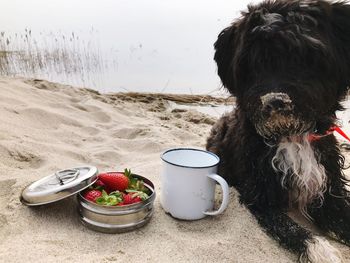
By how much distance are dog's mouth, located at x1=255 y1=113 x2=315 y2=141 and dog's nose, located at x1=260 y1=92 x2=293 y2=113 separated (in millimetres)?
53

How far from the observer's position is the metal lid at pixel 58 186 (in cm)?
261

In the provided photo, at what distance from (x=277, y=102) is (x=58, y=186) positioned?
1.46 meters

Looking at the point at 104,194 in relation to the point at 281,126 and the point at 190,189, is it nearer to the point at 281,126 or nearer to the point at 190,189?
the point at 190,189

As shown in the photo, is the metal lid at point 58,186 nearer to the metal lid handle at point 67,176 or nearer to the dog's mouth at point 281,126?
the metal lid handle at point 67,176

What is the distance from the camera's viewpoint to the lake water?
29.9ft

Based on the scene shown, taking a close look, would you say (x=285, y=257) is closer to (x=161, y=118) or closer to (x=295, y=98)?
(x=295, y=98)

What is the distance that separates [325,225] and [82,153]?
2.41 m

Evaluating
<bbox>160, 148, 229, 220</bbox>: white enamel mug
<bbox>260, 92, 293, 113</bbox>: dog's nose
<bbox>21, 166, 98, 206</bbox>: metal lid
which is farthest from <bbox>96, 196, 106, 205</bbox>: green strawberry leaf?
<bbox>260, 92, 293, 113</bbox>: dog's nose

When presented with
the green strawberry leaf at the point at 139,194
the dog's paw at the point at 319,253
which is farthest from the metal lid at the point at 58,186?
the dog's paw at the point at 319,253

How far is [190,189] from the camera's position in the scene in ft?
8.95

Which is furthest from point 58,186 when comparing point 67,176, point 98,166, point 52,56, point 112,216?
point 52,56

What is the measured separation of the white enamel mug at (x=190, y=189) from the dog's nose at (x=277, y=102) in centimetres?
62

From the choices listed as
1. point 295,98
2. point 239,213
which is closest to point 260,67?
point 295,98

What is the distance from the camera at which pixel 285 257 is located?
8.36 feet
